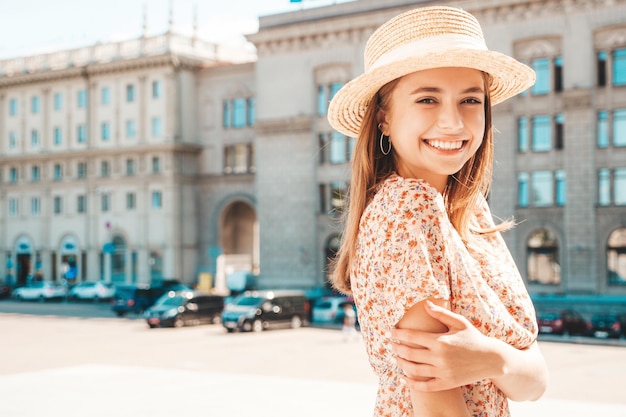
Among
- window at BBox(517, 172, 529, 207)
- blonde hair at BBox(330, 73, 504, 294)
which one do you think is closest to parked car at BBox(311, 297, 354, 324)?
window at BBox(517, 172, 529, 207)

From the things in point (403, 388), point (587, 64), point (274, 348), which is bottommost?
point (274, 348)

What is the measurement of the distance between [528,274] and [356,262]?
45.5m

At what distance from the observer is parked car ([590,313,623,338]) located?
33594mm

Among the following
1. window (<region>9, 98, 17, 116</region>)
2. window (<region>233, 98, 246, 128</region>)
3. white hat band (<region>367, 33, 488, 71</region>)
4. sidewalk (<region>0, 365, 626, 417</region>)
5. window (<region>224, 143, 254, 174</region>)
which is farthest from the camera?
window (<region>9, 98, 17, 116</region>)

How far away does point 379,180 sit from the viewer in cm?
308

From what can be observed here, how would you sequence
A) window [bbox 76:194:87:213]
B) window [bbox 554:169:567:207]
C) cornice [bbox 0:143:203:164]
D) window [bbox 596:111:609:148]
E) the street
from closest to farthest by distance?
the street < window [bbox 596:111:609:148] < window [bbox 554:169:567:207] < cornice [bbox 0:143:203:164] < window [bbox 76:194:87:213]

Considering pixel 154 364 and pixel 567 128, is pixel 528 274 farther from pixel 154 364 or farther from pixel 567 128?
pixel 154 364

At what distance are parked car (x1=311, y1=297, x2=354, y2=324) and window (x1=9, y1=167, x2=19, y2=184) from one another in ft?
134

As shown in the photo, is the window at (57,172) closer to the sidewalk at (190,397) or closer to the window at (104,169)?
the window at (104,169)

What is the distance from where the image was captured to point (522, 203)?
4709cm

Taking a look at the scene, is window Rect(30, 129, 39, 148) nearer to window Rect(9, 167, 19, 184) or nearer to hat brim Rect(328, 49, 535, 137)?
window Rect(9, 167, 19, 184)

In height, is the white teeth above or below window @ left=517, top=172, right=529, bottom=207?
below

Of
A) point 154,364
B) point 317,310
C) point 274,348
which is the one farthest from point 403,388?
point 317,310

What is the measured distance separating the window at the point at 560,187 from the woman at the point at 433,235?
145ft
